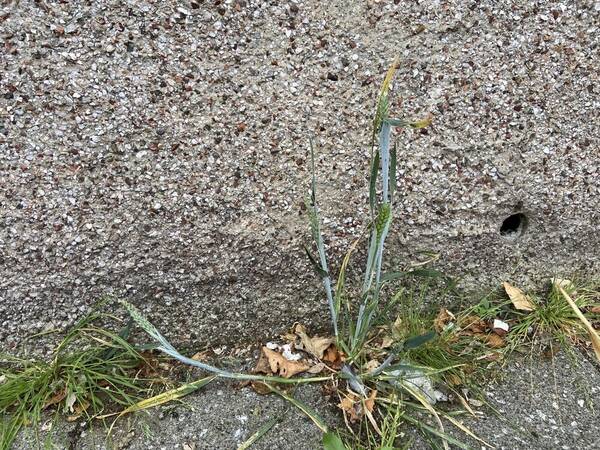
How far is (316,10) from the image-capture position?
1336 millimetres

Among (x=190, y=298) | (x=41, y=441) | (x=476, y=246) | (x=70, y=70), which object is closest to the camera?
(x=70, y=70)

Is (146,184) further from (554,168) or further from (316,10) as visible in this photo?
(554,168)

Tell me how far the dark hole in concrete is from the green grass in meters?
1.07

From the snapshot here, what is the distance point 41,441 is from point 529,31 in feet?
5.22

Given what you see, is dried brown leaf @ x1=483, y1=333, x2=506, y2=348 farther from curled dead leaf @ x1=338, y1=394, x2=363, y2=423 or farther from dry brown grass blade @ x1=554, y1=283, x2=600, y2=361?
curled dead leaf @ x1=338, y1=394, x2=363, y2=423

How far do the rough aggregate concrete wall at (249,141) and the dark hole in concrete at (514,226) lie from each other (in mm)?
50

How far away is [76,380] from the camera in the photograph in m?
1.46

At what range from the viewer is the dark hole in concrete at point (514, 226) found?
1.65m

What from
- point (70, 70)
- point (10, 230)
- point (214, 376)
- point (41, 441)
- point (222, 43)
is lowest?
point (41, 441)

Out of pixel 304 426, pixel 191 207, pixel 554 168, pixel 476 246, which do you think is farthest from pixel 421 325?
pixel 191 207

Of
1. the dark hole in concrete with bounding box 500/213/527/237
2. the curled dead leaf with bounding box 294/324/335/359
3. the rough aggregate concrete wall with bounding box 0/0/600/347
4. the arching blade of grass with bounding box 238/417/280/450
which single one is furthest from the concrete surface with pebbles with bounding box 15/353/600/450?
the dark hole in concrete with bounding box 500/213/527/237

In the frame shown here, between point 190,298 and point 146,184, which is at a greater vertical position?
point 146,184

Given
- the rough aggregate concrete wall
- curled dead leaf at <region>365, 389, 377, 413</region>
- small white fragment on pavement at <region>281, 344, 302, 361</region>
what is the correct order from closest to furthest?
the rough aggregate concrete wall, curled dead leaf at <region>365, 389, 377, 413</region>, small white fragment on pavement at <region>281, 344, 302, 361</region>

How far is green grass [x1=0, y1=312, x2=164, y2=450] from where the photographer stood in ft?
4.64
